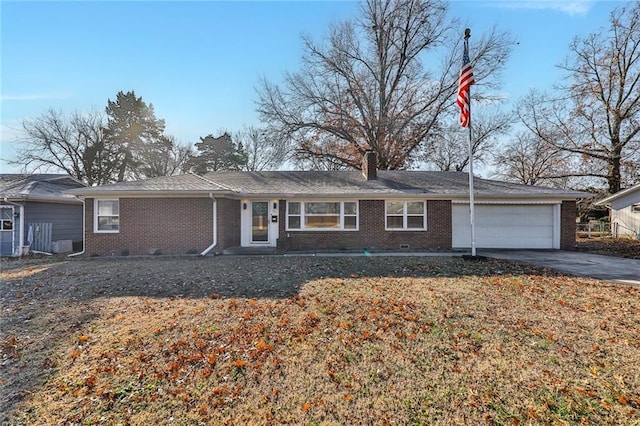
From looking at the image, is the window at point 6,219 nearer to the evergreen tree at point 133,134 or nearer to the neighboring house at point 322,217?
the neighboring house at point 322,217

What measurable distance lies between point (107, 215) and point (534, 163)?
3298 cm

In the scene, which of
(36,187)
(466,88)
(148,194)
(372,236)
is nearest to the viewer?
(466,88)

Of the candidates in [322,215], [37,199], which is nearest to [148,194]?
[37,199]

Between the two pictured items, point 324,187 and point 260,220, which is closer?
point 260,220

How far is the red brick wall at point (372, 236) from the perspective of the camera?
13.2 meters

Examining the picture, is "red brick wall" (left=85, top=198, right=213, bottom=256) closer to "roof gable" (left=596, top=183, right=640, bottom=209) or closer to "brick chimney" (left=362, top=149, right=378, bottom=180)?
"brick chimney" (left=362, top=149, right=378, bottom=180)

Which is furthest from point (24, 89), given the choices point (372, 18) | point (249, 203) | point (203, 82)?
point (372, 18)

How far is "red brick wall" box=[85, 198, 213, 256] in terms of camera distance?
39.2ft

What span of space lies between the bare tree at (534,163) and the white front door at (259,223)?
24.3m

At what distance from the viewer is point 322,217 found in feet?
43.8

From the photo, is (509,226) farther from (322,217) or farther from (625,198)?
(625,198)

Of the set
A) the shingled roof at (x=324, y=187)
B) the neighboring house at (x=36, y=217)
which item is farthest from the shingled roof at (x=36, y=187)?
the shingled roof at (x=324, y=187)

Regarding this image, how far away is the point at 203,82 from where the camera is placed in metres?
11.1

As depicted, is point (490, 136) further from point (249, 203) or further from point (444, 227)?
point (249, 203)
